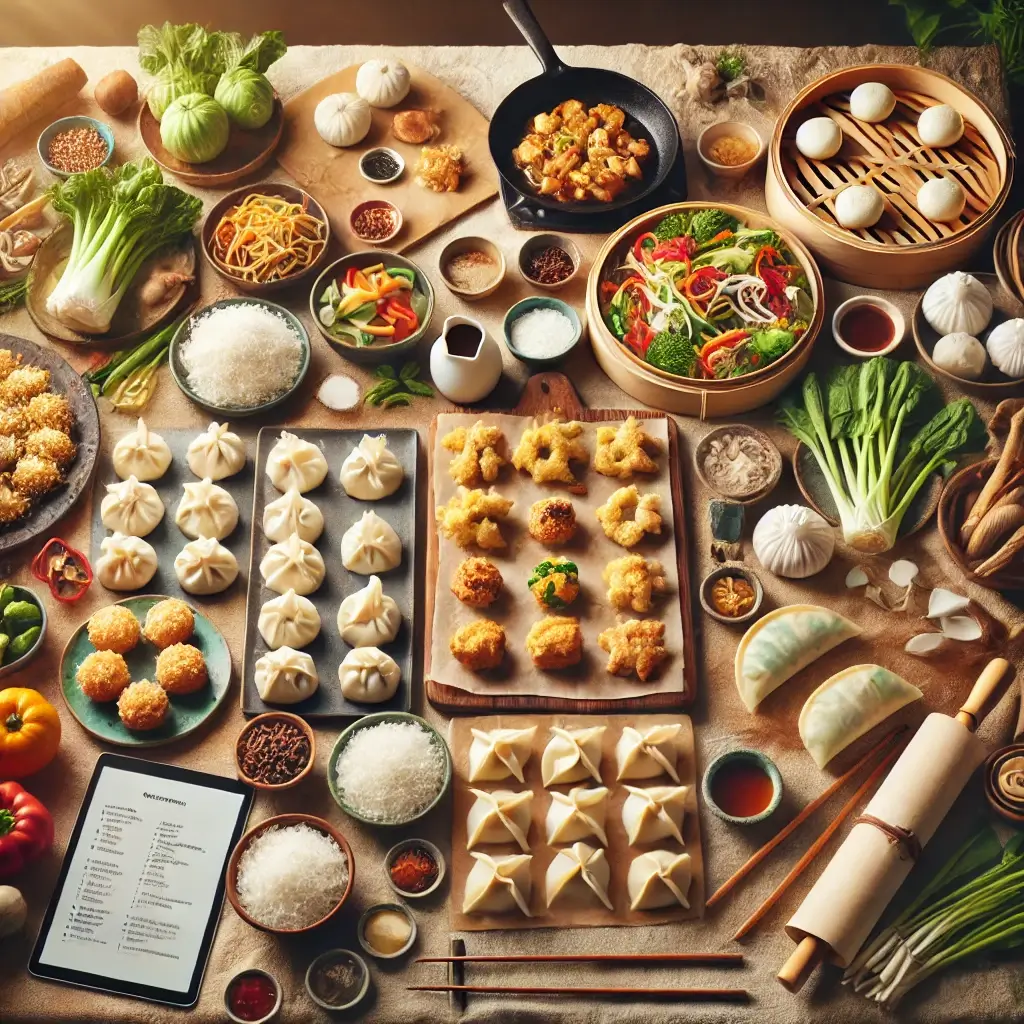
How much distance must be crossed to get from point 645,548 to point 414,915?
5.14ft

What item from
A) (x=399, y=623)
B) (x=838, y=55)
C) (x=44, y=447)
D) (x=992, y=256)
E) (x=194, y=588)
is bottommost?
(x=992, y=256)

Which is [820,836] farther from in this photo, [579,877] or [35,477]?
[35,477]

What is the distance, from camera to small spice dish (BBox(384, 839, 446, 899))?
3883mm

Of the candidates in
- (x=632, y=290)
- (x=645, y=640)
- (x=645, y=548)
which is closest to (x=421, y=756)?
(x=645, y=640)

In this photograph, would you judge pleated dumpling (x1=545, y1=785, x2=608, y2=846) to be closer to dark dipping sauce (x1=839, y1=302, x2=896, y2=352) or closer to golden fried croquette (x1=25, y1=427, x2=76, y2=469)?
dark dipping sauce (x1=839, y1=302, x2=896, y2=352)

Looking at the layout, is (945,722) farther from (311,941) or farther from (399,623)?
(311,941)

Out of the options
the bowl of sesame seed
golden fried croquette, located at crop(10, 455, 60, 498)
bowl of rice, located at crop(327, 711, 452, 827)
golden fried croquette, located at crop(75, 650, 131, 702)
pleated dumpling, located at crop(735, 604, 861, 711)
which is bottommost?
pleated dumpling, located at crop(735, 604, 861, 711)

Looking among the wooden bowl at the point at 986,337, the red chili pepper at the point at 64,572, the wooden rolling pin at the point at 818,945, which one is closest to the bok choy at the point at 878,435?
the wooden bowl at the point at 986,337

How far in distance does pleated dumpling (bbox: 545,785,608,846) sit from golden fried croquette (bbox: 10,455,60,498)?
89.0 inches

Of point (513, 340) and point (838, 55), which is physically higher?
point (513, 340)

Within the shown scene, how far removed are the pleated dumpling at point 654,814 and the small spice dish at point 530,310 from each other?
177 cm

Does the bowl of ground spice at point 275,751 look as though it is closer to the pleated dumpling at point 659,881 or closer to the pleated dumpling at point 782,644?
the pleated dumpling at point 659,881

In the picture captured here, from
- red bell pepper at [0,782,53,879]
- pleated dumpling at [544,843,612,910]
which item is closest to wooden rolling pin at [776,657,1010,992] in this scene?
pleated dumpling at [544,843,612,910]

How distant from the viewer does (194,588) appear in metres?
4.34
